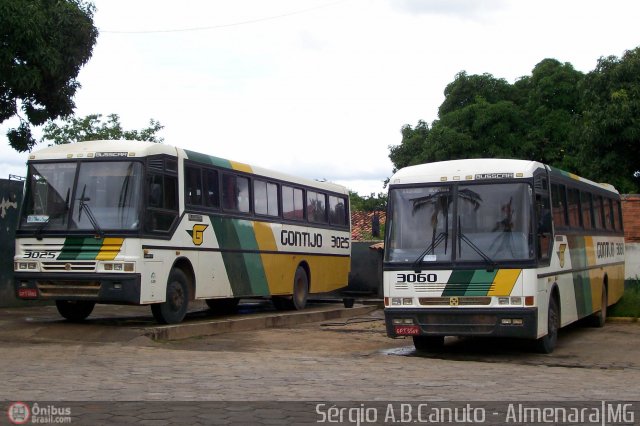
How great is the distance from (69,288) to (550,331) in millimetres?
7578

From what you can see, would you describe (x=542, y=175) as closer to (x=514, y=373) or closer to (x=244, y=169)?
(x=514, y=373)

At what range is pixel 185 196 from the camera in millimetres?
15672

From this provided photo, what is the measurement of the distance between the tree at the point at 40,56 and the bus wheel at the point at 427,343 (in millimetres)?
9189

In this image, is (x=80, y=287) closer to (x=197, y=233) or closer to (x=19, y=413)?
(x=197, y=233)

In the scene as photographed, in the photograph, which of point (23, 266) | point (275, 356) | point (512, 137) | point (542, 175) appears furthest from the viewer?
point (512, 137)

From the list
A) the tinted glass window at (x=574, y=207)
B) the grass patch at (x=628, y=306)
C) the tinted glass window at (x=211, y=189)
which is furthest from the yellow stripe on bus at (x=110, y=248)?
the grass patch at (x=628, y=306)

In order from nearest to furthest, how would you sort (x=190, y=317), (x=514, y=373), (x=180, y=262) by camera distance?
(x=514, y=373), (x=180, y=262), (x=190, y=317)

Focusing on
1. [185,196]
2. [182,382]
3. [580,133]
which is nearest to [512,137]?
[580,133]

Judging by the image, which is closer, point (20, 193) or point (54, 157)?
point (54, 157)

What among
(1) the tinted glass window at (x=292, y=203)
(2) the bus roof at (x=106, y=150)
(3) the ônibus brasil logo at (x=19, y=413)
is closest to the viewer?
(3) the ônibus brasil logo at (x=19, y=413)

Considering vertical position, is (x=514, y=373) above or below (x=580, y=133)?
below

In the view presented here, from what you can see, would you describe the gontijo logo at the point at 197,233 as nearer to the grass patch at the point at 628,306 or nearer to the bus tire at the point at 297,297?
the bus tire at the point at 297,297

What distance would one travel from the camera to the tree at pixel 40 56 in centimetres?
1711

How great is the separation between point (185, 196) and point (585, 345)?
7.36 meters
